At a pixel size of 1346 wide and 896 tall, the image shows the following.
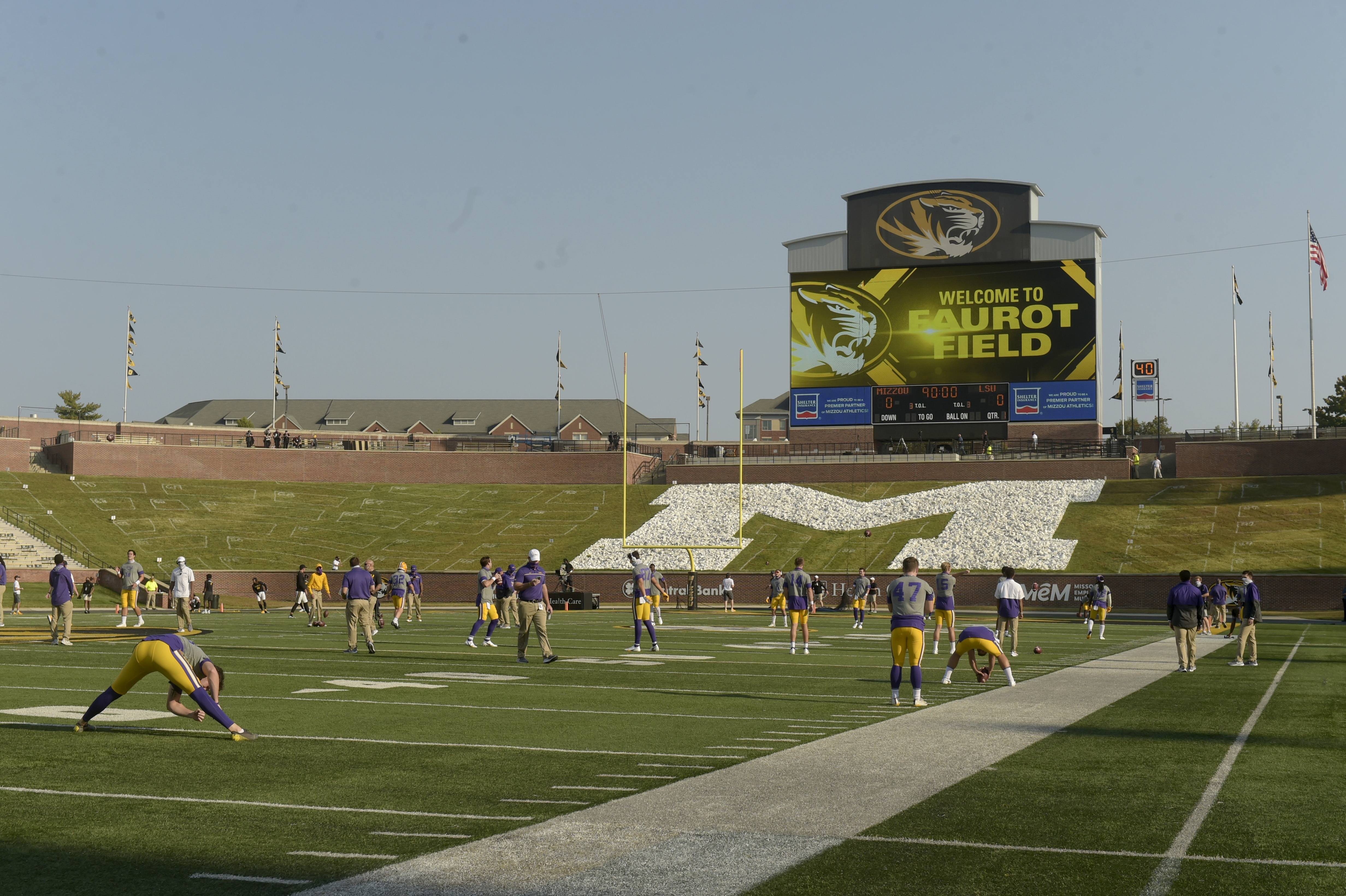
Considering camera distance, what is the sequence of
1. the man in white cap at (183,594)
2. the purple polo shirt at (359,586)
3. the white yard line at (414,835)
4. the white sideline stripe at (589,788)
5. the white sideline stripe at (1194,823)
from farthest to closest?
the man in white cap at (183,594), the purple polo shirt at (359,586), the white sideline stripe at (589,788), the white yard line at (414,835), the white sideline stripe at (1194,823)

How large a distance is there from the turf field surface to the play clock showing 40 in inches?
1478

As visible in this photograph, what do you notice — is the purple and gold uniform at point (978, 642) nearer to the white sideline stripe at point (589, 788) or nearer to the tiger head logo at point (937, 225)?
the white sideline stripe at point (589, 788)

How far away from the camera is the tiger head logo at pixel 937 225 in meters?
60.3

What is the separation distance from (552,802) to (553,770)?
1331 millimetres

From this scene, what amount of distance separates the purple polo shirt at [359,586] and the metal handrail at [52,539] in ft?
107

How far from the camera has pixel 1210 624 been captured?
3284 centimetres

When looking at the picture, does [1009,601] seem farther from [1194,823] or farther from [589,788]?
[589,788]

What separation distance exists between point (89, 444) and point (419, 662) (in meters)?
52.7

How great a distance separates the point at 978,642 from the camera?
16.7 metres

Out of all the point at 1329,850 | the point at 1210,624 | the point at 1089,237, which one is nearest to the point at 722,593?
the point at 1210,624

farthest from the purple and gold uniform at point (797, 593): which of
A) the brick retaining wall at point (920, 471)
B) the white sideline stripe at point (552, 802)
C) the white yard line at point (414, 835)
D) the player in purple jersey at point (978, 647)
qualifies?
the brick retaining wall at point (920, 471)

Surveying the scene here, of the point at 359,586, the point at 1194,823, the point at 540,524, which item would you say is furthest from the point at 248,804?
the point at 540,524

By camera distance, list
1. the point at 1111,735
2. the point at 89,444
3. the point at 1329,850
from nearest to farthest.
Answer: the point at 1329,850
the point at 1111,735
the point at 89,444

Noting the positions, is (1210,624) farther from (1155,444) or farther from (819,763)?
(1155,444)
